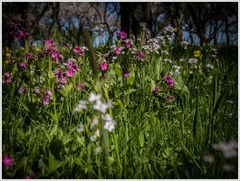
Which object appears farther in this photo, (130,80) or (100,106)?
(130,80)

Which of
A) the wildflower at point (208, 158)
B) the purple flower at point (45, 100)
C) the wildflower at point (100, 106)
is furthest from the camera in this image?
the purple flower at point (45, 100)

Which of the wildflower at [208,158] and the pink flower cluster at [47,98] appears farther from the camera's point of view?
the pink flower cluster at [47,98]

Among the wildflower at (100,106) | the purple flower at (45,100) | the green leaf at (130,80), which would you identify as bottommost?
the purple flower at (45,100)

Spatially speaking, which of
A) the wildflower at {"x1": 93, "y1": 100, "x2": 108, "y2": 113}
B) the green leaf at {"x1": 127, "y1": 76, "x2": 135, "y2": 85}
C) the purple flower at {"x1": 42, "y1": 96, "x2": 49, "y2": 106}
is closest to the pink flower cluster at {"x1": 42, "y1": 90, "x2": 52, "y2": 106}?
the purple flower at {"x1": 42, "y1": 96, "x2": 49, "y2": 106}

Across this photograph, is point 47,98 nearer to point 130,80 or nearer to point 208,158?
point 130,80

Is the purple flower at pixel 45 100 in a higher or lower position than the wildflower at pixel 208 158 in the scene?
higher

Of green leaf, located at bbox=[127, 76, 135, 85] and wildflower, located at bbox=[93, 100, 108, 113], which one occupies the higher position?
green leaf, located at bbox=[127, 76, 135, 85]

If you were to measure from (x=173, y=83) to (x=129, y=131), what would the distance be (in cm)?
61

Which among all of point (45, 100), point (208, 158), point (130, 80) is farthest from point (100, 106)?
point (130, 80)

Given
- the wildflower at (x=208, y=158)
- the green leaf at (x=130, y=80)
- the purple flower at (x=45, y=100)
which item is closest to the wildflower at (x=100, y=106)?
the wildflower at (x=208, y=158)

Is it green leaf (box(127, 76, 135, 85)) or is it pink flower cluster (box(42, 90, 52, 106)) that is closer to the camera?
pink flower cluster (box(42, 90, 52, 106))

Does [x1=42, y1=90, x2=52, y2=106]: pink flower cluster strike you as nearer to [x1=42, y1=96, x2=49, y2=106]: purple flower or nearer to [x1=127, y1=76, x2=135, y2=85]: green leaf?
[x1=42, y1=96, x2=49, y2=106]: purple flower

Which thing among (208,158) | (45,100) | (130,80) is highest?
(130,80)

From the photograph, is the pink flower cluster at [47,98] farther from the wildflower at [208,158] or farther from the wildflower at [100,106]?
the wildflower at [208,158]
